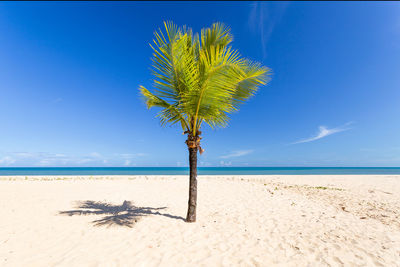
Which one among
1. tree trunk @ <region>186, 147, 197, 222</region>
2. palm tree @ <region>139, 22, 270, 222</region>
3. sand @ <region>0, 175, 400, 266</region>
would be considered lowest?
sand @ <region>0, 175, 400, 266</region>

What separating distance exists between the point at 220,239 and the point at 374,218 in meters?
6.21

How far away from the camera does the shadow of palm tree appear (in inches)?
236

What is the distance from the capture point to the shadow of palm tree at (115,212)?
6.00m

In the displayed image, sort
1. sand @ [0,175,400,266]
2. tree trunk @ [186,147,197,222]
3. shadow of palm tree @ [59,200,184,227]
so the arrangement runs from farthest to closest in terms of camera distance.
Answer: shadow of palm tree @ [59,200,184,227], tree trunk @ [186,147,197,222], sand @ [0,175,400,266]

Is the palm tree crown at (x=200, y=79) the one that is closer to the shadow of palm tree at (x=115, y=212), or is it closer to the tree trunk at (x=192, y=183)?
the tree trunk at (x=192, y=183)

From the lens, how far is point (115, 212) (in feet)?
Answer: 24.0

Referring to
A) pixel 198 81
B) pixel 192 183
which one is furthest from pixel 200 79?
pixel 192 183

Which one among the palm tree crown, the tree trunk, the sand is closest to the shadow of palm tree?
the sand

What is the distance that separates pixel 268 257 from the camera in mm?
3861

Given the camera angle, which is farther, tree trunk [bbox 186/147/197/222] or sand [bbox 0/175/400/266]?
tree trunk [bbox 186/147/197/222]

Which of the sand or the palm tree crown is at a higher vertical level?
the palm tree crown

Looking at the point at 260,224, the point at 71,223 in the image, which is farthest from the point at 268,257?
the point at 71,223

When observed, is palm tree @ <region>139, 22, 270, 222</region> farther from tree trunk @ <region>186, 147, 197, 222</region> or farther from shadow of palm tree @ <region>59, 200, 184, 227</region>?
shadow of palm tree @ <region>59, 200, 184, 227</region>

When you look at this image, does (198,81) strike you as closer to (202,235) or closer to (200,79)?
(200,79)
